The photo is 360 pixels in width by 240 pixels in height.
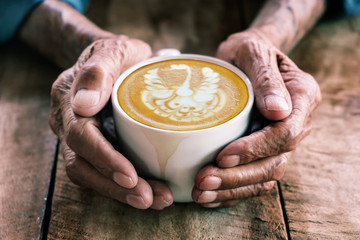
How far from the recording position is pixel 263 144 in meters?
0.72

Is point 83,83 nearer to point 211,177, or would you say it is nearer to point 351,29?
point 211,177

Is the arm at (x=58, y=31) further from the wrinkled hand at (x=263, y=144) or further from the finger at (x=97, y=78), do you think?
the wrinkled hand at (x=263, y=144)

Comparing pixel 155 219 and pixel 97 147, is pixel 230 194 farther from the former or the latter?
pixel 97 147

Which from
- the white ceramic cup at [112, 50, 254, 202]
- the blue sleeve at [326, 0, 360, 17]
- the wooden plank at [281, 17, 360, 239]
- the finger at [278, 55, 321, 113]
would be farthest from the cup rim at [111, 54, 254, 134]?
the blue sleeve at [326, 0, 360, 17]

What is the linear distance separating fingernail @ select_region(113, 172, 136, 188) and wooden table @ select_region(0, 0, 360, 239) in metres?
0.10

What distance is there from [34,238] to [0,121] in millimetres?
397

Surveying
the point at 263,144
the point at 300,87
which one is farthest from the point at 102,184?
the point at 300,87

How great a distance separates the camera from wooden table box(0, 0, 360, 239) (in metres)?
0.73

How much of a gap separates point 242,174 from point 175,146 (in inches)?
6.2

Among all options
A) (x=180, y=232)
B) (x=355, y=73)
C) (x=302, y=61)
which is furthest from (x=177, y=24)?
(x=180, y=232)

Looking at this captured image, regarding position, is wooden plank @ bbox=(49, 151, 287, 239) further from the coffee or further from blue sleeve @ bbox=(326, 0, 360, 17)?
blue sleeve @ bbox=(326, 0, 360, 17)

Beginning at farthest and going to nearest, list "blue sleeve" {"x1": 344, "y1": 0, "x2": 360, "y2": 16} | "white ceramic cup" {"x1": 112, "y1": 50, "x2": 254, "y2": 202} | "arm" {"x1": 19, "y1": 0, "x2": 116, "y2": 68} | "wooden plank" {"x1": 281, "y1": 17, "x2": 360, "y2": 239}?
"blue sleeve" {"x1": 344, "y1": 0, "x2": 360, "y2": 16}
"arm" {"x1": 19, "y1": 0, "x2": 116, "y2": 68}
"wooden plank" {"x1": 281, "y1": 17, "x2": 360, "y2": 239}
"white ceramic cup" {"x1": 112, "y1": 50, "x2": 254, "y2": 202}

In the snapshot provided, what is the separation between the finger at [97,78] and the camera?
0.73 meters

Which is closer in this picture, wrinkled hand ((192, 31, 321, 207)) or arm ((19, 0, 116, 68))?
wrinkled hand ((192, 31, 321, 207))
